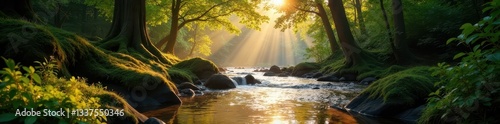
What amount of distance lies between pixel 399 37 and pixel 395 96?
1121cm

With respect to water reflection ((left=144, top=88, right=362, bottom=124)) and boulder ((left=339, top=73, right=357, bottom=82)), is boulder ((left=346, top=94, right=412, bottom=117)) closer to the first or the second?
water reflection ((left=144, top=88, right=362, bottom=124))

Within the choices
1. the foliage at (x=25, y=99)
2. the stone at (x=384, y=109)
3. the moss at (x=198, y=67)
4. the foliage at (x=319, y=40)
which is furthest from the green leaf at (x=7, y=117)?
the foliage at (x=319, y=40)

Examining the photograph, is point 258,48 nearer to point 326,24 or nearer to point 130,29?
point 326,24

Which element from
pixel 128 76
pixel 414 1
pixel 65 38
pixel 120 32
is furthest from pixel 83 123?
pixel 414 1

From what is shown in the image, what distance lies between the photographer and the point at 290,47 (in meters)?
139

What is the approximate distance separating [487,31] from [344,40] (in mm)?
17881

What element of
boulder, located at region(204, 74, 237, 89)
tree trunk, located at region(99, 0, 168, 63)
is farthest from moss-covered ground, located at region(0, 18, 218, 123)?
tree trunk, located at region(99, 0, 168, 63)

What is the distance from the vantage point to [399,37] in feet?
58.6

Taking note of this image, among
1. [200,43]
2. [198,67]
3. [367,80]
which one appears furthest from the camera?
[200,43]

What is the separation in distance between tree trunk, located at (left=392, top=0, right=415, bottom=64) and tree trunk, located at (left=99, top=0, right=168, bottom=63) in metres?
11.6

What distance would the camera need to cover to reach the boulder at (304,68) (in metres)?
25.6

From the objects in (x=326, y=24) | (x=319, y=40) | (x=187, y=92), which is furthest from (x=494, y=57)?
(x=319, y=40)

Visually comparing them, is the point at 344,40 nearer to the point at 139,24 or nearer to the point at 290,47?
the point at 139,24

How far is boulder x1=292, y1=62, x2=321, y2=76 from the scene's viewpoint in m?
25.6
